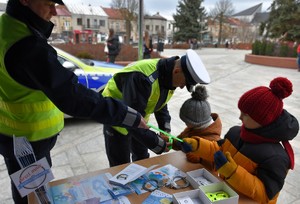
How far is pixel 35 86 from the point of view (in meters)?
1.17

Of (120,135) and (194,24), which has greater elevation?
(194,24)

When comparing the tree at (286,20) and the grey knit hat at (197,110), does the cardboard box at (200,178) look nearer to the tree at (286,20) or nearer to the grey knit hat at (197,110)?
the grey knit hat at (197,110)

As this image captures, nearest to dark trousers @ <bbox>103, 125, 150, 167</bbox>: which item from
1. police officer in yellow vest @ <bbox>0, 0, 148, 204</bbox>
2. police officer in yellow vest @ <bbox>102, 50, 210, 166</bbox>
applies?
police officer in yellow vest @ <bbox>102, 50, 210, 166</bbox>

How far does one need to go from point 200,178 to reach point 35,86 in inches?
38.7

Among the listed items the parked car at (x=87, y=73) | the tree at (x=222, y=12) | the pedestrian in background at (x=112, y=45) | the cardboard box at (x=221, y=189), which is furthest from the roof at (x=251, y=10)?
the cardboard box at (x=221, y=189)

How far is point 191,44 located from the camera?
86.7 feet

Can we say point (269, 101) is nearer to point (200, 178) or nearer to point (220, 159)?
point (220, 159)

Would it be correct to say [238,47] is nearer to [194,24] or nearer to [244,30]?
[194,24]

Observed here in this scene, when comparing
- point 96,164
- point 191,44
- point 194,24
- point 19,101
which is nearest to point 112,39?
point 96,164

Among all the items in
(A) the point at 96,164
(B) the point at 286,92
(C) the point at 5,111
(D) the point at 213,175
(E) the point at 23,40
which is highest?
(E) the point at 23,40

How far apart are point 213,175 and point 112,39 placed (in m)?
7.32

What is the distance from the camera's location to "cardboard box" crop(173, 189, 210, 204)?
1.18m

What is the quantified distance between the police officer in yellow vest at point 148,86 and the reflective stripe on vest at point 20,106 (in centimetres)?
50

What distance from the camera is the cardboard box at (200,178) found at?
4.44 ft
